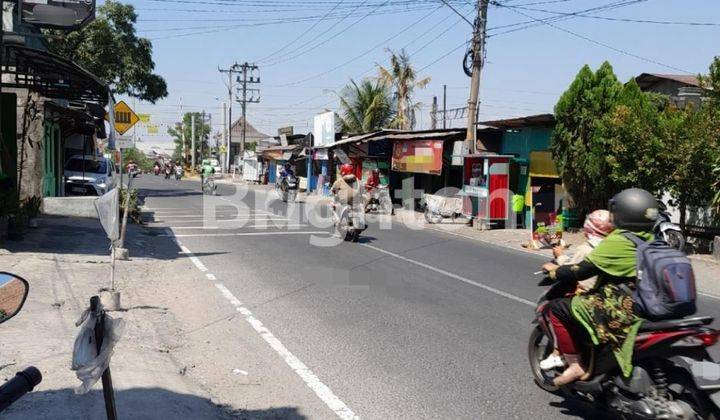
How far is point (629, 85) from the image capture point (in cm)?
1812

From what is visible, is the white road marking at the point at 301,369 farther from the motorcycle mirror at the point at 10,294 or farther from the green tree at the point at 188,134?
the green tree at the point at 188,134

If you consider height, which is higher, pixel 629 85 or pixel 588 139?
pixel 629 85

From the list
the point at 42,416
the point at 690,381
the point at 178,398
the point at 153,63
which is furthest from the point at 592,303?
the point at 153,63

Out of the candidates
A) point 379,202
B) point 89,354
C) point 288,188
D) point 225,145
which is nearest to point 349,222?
point 379,202

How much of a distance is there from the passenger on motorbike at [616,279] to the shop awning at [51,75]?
33.5 ft

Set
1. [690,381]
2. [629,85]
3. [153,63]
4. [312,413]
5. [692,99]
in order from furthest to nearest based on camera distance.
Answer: [153,63], [629,85], [692,99], [312,413], [690,381]

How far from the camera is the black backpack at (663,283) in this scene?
4.29 m

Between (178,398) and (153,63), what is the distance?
30.8 meters

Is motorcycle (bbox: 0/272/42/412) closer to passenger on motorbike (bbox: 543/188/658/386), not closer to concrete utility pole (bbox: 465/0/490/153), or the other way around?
passenger on motorbike (bbox: 543/188/658/386)

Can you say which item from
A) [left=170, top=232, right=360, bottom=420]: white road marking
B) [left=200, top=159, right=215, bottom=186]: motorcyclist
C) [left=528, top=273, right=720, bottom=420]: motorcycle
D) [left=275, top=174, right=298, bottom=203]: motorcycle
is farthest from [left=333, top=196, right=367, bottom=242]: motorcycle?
[left=200, top=159, right=215, bottom=186]: motorcyclist

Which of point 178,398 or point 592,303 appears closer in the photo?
point 592,303

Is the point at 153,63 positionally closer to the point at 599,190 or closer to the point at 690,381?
the point at 599,190

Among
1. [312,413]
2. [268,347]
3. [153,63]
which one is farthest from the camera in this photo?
[153,63]

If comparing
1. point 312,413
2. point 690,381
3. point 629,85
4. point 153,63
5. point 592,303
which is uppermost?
point 153,63
